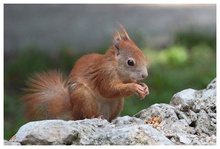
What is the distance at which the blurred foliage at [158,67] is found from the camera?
7.21m

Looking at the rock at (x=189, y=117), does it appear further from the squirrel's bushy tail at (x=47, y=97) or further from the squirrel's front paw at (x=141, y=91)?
the squirrel's bushy tail at (x=47, y=97)

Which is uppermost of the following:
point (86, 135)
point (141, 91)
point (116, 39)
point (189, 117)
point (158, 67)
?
point (116, 39)

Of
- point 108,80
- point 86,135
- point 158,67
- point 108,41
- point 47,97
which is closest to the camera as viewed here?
point 86,135

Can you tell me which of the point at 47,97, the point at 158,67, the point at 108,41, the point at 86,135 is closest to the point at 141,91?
the point at 86,135

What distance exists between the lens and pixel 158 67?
8133mm

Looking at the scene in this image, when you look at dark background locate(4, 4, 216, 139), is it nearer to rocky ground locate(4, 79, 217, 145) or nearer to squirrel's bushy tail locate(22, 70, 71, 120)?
squirrel's bushy tail locate(22, 70, 71, 120)

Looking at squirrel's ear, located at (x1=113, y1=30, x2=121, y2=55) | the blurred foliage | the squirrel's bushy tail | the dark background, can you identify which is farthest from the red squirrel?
the blurred foliage

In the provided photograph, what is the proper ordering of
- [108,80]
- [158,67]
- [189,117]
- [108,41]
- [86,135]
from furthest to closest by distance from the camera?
1. [108,41]
2. [158,67]
3. [108,80]
4. [189,117]
5. [86,135]

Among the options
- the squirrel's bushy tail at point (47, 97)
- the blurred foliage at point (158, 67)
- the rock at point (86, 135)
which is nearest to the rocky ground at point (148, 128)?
the rock at point (86, 135)

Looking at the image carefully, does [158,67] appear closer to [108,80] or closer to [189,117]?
[108,80]

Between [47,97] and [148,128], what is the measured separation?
5.18 ft

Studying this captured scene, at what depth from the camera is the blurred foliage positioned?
7207 mm

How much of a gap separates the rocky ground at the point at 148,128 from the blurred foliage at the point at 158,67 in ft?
7.20

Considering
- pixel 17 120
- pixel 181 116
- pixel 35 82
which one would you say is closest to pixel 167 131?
pixel 181 116
